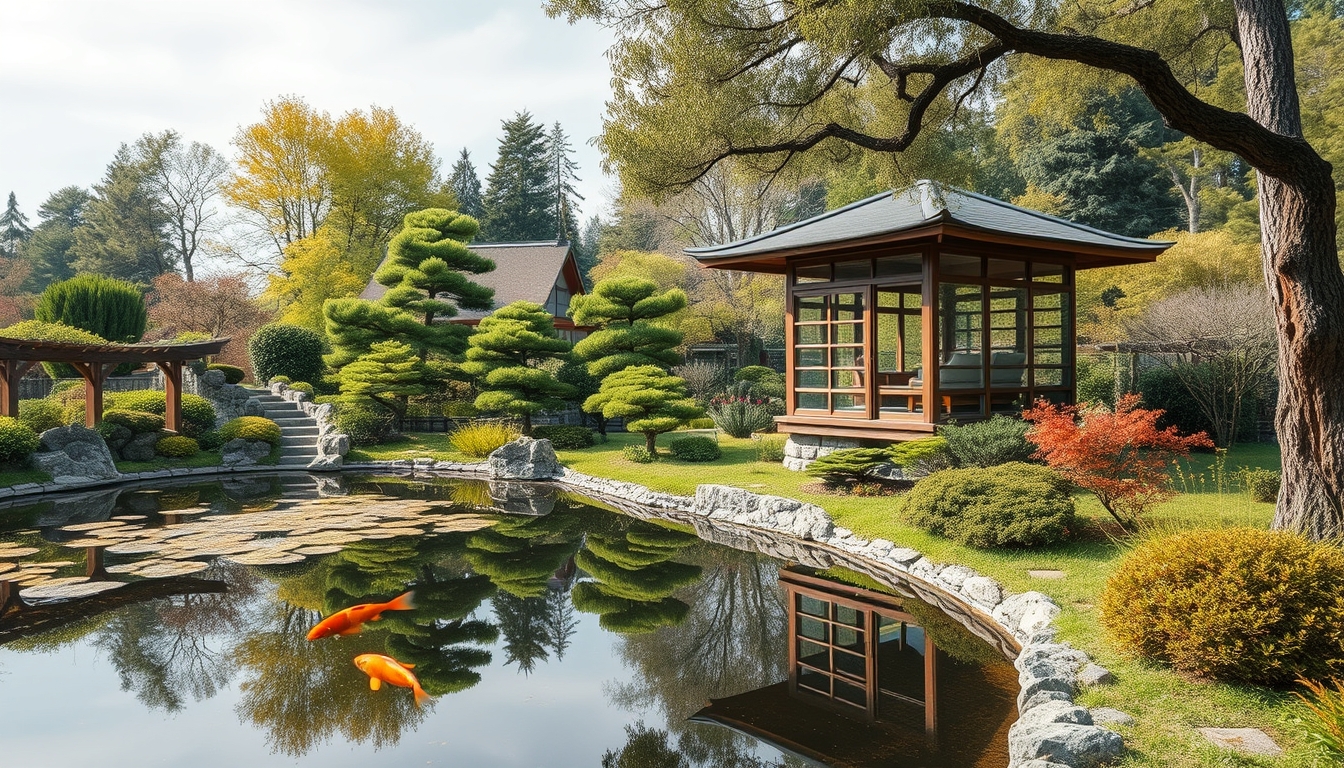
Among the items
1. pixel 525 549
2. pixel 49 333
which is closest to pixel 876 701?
pixel 525 549

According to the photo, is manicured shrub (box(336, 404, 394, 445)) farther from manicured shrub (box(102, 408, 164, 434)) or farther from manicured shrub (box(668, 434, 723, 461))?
manicured shrub (box(668, 434, 723, 461))

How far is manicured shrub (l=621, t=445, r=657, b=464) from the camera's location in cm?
1366

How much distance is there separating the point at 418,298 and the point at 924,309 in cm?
1152

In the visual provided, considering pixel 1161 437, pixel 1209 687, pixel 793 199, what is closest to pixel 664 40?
pixel 1161 437

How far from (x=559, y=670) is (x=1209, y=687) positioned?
12.1 feet

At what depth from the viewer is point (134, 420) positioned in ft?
48.0

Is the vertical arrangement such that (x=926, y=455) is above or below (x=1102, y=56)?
below

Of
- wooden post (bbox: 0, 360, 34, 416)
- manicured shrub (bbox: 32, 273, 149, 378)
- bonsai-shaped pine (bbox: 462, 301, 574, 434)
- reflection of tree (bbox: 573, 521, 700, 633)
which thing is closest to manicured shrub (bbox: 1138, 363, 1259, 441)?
reflection of tree (bbox: 573, 521, 700, 633)

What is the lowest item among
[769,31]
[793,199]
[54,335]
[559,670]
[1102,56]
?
[559,670]

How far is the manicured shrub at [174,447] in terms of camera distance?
583 inches

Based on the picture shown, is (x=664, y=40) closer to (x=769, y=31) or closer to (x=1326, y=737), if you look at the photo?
(x=769, y=31)

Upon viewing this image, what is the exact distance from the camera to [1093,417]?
22.8 feet

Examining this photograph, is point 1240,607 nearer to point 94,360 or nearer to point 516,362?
point 516,362

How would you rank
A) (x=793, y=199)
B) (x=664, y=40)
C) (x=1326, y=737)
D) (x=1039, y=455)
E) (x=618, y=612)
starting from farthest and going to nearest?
(x=793, y=199) → (x=1039, y=455) → (x=664, y=40) → (x=618, y=612) → (x=1326, y=737)
